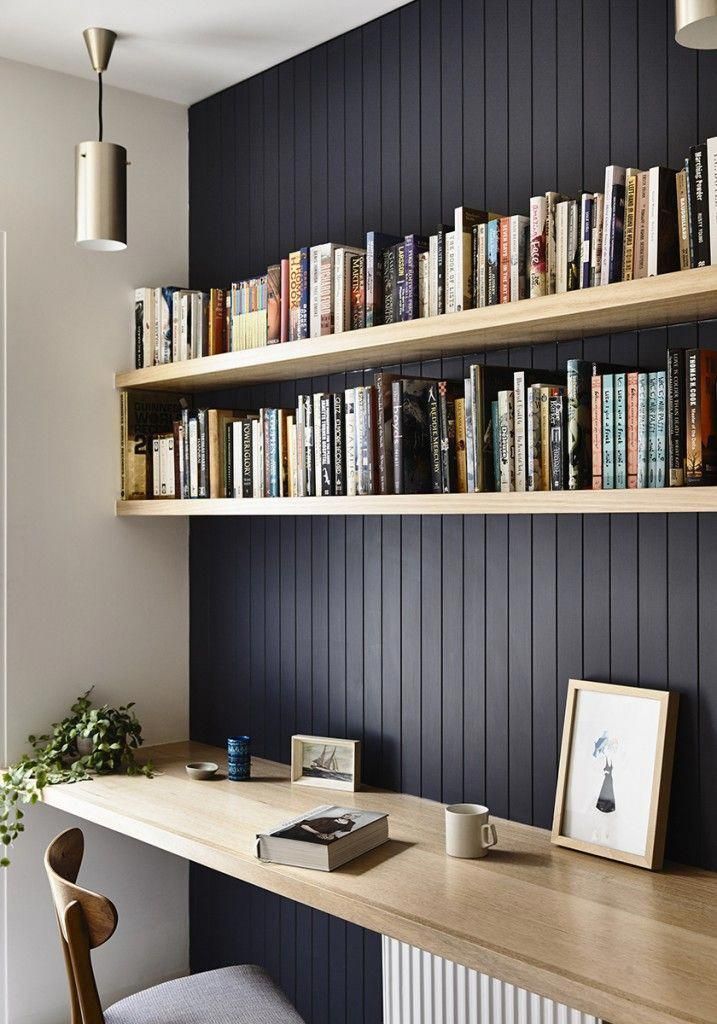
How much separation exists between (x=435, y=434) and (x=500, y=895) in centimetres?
88

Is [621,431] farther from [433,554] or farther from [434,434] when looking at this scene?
[433,554]

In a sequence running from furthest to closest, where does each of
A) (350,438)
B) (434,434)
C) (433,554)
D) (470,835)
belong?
1. (433,554)
2. (350,438)
3. (434,434)
4. (470,835)

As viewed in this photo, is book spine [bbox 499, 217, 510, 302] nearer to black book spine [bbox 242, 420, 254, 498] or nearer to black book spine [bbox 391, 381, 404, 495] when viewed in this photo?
black book spine [bbox 391, 381, 404, 495]

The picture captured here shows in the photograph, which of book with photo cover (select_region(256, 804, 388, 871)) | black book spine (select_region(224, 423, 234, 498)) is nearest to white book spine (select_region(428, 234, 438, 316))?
black book spine (select_region(224, 423, 234, 498))

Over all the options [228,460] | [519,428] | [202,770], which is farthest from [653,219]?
[202,770]

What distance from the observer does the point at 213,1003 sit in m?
2.12

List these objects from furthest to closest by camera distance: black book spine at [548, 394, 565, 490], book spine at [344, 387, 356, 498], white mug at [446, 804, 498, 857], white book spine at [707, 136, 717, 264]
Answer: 1. book spine at [344, 387, 356, 498]
2. white mug at [446, 804, 498, 857]
3. black book spine at [548, 394, 565, 490]
4. white book spine at [707, 136, 717, 264]

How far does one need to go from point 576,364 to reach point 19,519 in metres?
1.61

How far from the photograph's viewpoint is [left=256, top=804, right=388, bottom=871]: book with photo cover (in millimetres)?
1999

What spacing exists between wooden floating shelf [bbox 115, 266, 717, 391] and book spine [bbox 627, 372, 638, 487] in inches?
4.9

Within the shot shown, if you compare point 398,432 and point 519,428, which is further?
point 398,432

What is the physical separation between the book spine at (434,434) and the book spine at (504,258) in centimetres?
24

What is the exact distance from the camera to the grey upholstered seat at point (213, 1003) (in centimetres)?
207

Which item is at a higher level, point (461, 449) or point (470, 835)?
point (461, 449)
